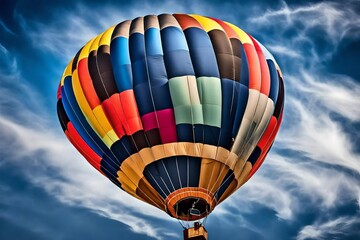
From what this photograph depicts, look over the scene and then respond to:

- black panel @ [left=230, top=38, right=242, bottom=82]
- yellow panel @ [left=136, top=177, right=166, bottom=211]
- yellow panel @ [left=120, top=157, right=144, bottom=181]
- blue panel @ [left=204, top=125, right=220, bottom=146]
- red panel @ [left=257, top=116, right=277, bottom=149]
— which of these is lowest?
yellow panel @ [left=136, top=177, right=166, bottom=211]

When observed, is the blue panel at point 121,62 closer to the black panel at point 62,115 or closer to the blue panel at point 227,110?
the black panel at point 62,115

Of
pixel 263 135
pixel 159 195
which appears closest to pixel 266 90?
pixel 263 135

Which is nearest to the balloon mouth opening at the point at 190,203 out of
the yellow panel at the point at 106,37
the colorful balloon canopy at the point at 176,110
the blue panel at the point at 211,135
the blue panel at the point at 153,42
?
the colorful balloon canopy at the point at 176,110

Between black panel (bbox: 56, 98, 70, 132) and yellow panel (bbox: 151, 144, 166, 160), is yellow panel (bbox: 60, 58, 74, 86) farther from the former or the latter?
yellow panel (bbox: 151, 144, 166, 160)

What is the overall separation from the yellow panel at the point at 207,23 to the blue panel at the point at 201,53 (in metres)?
0.38

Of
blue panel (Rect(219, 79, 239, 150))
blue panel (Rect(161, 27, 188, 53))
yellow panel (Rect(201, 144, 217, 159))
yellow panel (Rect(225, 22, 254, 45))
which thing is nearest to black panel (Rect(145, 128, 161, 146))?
yellow panel (Rect(201, 144, 217, 159))

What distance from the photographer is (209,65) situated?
22828 mm

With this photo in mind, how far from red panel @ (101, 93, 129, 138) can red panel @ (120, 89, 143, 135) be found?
0.11 metres

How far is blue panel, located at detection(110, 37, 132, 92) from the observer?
901 inches

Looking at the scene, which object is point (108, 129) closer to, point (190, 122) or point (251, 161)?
point (190, 122)

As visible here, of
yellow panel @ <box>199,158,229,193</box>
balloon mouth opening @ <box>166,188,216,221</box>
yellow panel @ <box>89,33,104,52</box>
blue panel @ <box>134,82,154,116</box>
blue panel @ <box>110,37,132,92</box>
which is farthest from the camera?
yellow panel @ <box>89,33,104,52</box>

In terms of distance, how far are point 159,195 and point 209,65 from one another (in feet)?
13.2

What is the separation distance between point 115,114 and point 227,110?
3.25m

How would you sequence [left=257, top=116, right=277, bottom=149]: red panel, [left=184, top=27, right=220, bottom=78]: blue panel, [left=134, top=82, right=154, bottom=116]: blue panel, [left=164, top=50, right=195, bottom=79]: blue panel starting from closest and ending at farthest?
[left=134, top=82, right=154, bottom=116]: blue panel, [left=164, top=50, right=195, bottom=79]: blue panel, [left=184, top=27, right=220, bottom=78]: blue panel, [left=257, top=116, right=277, bottom=149]: red panel
